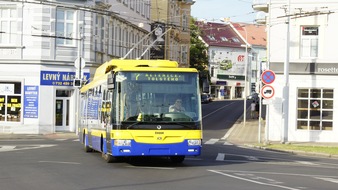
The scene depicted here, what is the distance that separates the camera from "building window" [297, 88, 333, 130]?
3609 centimetres

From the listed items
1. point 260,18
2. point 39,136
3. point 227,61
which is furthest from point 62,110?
point 227,61

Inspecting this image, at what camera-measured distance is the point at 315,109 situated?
36.3 metres

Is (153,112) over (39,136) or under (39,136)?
over

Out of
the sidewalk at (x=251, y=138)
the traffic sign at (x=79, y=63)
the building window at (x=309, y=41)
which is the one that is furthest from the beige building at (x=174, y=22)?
the building window at (x=309, y=41)

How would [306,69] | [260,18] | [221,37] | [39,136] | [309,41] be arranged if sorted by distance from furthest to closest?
[221,37], [260,18], [39,136], [309,41], [306,69]

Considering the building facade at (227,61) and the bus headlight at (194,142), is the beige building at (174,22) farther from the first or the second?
the bus headlight at (194,142)

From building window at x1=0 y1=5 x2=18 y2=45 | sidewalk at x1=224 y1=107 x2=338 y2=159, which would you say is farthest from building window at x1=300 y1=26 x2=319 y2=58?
building window at x1=0 y1=5 x2=18 y2=45

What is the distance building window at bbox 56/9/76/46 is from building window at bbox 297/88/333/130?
1500cm

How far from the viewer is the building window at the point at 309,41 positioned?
119 feet

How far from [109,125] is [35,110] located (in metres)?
23.5

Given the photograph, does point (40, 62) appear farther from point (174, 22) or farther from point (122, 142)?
point (174, 22)

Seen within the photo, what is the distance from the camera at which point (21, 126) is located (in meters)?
39.7

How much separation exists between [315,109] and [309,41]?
391 cm

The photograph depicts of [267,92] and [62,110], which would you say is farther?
[62,110]
